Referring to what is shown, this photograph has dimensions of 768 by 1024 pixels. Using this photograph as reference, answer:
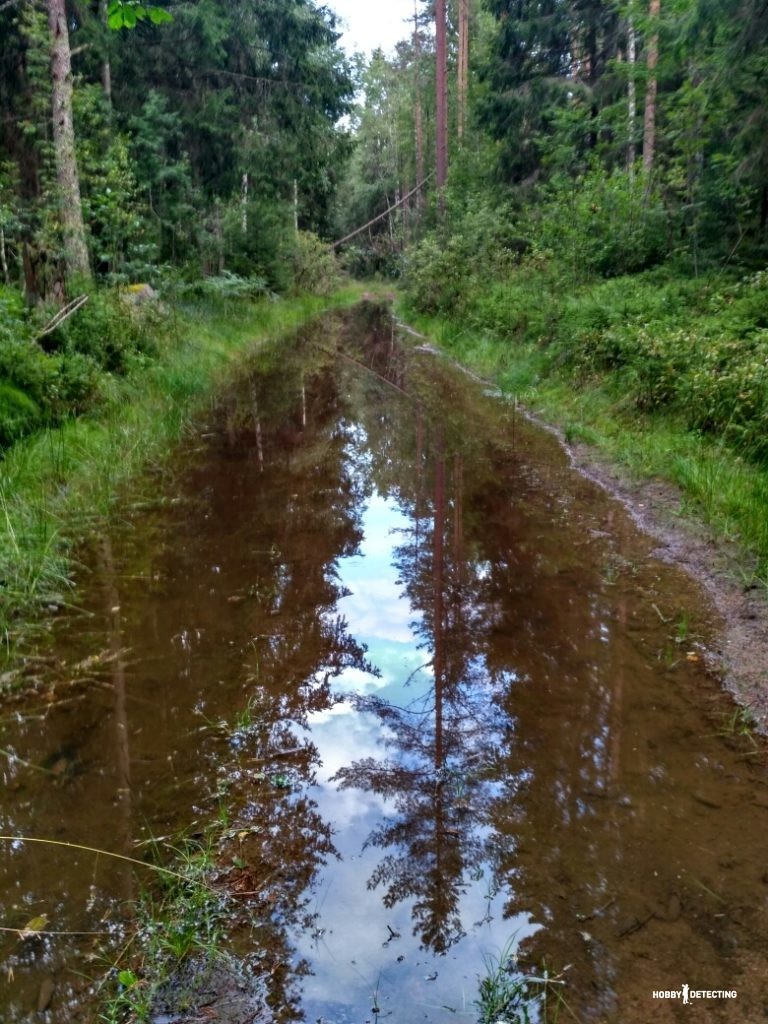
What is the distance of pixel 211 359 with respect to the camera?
13477 mm

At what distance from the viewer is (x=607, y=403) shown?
9.48m

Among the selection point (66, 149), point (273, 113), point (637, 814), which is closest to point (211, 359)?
point (66, 149)

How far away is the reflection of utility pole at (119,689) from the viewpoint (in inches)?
117

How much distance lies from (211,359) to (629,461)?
835 cm

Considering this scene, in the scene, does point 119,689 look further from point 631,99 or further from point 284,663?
point 631,99

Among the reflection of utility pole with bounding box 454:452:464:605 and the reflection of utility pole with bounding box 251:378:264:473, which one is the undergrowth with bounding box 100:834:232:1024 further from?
the reflection of utility pole with bounding box 251:378:264:473

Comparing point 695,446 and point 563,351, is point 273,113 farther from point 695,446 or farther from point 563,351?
point 695,446

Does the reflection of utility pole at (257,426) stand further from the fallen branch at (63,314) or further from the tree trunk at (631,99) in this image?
the tree trunk at (631,99)

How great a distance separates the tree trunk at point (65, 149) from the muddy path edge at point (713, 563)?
7.77 m

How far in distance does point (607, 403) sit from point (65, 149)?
8.73 meters

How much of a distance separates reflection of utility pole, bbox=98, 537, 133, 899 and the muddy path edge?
9.35 ft

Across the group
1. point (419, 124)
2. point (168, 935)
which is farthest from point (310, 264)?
point (168, 935)

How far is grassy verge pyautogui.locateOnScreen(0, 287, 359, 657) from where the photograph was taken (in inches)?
190

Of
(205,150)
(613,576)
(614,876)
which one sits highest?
(205,150)
